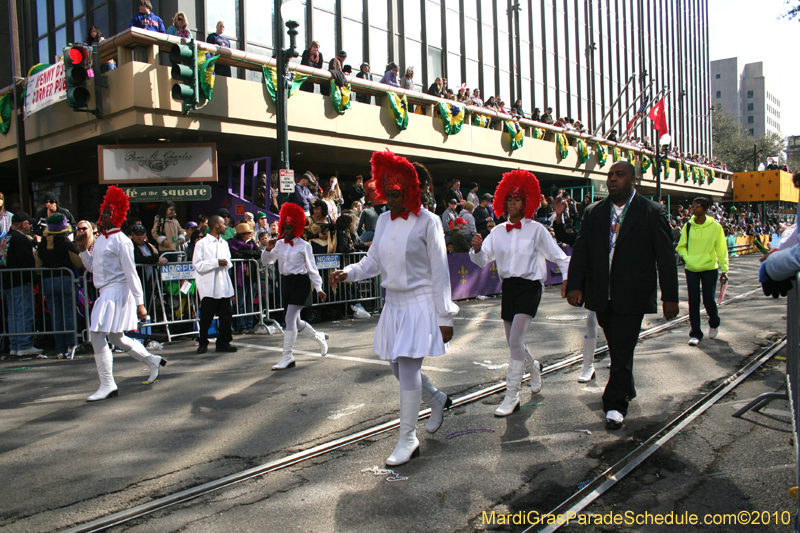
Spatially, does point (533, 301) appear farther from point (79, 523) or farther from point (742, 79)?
point (742, 79)

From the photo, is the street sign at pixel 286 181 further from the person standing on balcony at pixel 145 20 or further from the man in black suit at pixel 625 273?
the man in black suit at pixel 625 273

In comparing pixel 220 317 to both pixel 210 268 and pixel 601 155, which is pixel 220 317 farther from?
pixel 601 155

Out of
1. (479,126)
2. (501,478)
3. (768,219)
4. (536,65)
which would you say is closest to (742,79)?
(768,219)

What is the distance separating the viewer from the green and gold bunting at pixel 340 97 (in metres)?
16.2

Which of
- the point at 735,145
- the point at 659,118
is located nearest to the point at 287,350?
the point at 659,118

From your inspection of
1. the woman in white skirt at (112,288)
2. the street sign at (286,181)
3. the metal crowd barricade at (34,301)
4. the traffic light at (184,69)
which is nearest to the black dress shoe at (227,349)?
the metal crowd barricade at (34,301)

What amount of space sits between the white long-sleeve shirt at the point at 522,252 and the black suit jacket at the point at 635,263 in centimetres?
47

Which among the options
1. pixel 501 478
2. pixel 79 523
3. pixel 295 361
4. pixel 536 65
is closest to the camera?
pixel 79 523

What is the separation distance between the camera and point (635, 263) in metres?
4.82

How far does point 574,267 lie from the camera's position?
5.17m

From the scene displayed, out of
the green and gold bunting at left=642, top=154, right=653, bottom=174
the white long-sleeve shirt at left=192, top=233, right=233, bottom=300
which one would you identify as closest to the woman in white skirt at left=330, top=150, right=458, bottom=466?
the white long-sleeve shirt at left=192, top=233, right=233, bottom=300

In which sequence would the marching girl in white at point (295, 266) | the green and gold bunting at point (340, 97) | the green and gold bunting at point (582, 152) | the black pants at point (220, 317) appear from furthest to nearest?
the green and gold bunting at point (582, 152) → the green and gold bunting at point (340, 97) → the black pants at point (220, 317) → the marching girl in white at point (295, 266)

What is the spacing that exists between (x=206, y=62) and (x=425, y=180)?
1035 centimetres

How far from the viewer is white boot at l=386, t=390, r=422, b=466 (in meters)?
4.10
